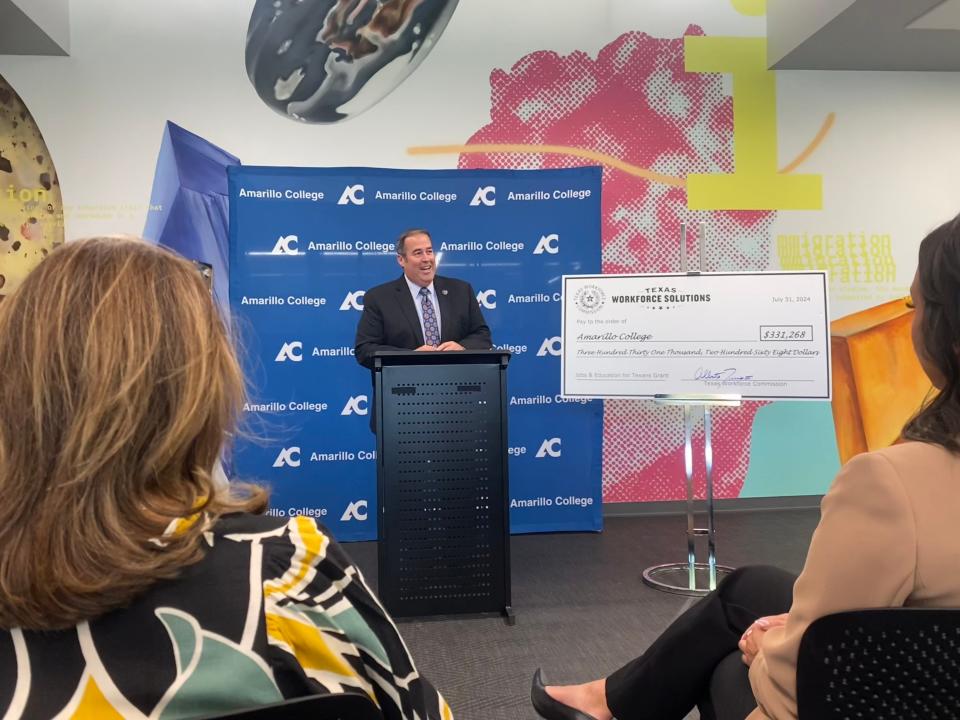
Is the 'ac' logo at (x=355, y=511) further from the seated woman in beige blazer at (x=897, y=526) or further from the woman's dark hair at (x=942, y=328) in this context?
the woman's dark hair at (x=942, y=328)

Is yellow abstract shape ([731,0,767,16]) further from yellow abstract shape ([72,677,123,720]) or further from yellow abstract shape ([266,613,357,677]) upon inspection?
yellow abstract shape ([72,677,123,720])

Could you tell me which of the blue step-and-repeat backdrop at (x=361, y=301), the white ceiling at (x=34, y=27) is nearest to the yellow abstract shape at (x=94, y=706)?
the blue step-and-repeat backdrop at (x=361, y=301)

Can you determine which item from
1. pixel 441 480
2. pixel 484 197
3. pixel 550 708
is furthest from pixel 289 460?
pixel 550 708

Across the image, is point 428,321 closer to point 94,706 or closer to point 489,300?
point 489,300

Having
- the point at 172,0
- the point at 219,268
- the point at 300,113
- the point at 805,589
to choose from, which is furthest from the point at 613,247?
the point at 805,589

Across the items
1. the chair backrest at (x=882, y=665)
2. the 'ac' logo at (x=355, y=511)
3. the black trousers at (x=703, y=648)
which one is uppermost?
the chair backrest at (x=882, y=665)

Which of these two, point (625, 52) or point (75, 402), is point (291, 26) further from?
point (75, 402)

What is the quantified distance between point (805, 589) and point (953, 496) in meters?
0.21

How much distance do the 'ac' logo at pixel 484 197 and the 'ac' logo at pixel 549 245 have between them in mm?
370

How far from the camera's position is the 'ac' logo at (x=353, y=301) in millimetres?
4434

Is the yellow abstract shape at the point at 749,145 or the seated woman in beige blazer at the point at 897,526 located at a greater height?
the yellow abstract shape at the point at 749,145

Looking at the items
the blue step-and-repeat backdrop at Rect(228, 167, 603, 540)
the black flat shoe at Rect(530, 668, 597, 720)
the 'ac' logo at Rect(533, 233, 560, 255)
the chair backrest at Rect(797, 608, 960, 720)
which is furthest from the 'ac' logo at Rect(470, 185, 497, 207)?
the chair backrest at Rect(797, 608, 960, 720)

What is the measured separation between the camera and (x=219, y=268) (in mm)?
4336

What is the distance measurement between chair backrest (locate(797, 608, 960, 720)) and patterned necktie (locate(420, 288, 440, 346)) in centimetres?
317
